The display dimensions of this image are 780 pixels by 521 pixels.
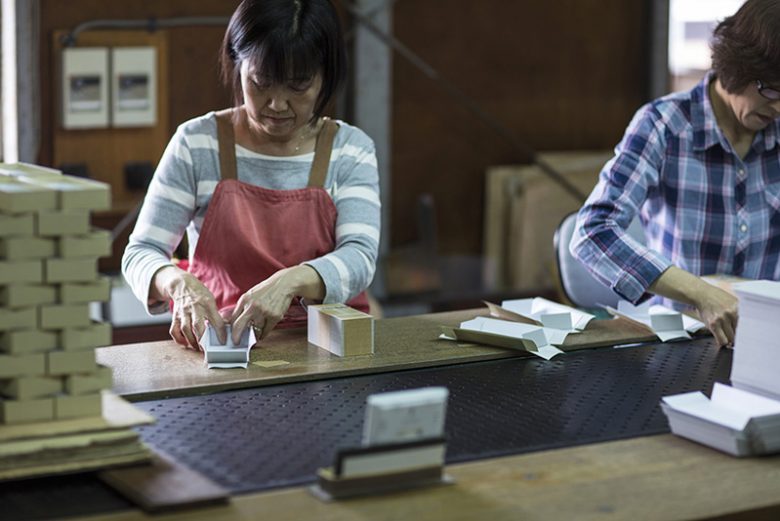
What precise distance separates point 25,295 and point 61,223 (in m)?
0.11

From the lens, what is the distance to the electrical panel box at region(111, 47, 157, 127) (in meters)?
4.49

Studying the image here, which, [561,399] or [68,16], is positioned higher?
[68,16]

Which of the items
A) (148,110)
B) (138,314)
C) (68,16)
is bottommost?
(138,314)

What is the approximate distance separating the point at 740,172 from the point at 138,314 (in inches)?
103

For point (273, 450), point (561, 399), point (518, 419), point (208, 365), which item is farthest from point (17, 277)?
point (561, 399)

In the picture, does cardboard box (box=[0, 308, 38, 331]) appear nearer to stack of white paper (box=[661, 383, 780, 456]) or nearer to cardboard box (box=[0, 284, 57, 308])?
cardboard box (box=[0, 284, 57, 308])

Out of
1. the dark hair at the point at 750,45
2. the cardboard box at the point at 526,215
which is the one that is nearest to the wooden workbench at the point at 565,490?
the dark hair at the point at 750,45

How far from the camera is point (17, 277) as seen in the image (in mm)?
1588

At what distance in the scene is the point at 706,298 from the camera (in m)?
2.49

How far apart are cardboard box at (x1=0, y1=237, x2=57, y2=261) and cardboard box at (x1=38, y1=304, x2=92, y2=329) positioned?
7 centimetres

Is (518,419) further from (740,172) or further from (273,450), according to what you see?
(740,172)

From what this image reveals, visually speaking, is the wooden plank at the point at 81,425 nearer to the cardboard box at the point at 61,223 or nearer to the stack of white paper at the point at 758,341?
the cardboard box at the point at 61,223

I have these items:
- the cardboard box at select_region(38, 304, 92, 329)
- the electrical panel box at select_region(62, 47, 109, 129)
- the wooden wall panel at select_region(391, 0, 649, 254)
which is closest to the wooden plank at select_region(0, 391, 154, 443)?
the cardboard box at select_region(38, 304, 92, 329)

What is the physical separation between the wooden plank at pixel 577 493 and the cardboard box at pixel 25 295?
331 millimetres
